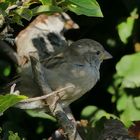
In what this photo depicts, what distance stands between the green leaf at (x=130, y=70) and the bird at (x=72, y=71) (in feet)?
0.33

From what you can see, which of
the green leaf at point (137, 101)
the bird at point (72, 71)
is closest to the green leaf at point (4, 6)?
the bird at point (72, 71)

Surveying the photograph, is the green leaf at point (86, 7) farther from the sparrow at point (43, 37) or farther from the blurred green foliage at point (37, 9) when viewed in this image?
the sparrow at point (43, 37)

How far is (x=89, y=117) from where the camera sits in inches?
125

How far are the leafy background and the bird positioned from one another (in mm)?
162

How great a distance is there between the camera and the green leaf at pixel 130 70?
2.88 m

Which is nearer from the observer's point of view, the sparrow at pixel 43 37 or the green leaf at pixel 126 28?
→ the sparrow at pixel 43 37

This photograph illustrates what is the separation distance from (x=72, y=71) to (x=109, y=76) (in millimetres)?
646

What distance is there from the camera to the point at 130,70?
114 inches

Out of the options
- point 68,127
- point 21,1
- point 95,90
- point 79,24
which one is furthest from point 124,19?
point 21,1

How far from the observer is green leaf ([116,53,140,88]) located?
288cm

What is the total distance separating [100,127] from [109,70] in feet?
2.11

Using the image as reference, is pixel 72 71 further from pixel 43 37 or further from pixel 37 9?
pixel 37 9

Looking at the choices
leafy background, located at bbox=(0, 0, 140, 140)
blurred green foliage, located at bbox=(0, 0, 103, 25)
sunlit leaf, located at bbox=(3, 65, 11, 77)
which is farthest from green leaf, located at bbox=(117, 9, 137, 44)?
blurred green foliage, located at bbox=(0, 0, 103, 25)

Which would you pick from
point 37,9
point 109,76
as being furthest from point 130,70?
point 37,9
